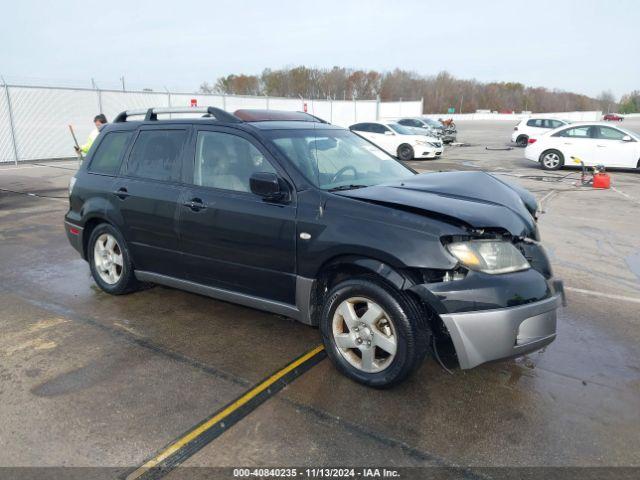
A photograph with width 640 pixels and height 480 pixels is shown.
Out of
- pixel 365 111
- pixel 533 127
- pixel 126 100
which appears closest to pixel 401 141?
pixel 533 127

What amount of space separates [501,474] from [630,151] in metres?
16.3

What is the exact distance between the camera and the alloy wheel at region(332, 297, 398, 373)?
3344 mm

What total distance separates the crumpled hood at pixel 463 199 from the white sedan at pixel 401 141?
1553 centimetres

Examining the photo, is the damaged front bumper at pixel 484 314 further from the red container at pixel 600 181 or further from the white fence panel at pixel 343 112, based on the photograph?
the white fence panel at pixel 343 112

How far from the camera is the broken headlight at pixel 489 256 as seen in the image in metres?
3.12

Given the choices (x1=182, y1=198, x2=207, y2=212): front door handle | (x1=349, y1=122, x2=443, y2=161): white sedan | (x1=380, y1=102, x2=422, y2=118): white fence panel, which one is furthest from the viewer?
(x1=380, y1=102, x2=422, y2=118): white fence panel

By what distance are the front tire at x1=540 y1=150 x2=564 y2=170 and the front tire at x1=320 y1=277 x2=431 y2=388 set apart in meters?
15.2

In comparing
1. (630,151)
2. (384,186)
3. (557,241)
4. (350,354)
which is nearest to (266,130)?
(384,186)

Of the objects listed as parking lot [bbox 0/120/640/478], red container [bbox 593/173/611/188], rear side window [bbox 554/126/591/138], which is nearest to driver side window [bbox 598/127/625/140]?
rear side window [bbox 554/126/591/138]

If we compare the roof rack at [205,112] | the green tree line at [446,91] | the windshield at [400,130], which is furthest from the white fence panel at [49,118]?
the green tree line at [446,91]

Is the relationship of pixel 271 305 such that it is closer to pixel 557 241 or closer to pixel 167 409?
pixel 167 409

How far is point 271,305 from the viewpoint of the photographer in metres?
3.92

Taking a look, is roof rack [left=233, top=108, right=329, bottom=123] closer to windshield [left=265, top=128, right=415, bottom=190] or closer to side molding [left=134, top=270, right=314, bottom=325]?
windshield [left=265, top=128, right=415, bottom=190]

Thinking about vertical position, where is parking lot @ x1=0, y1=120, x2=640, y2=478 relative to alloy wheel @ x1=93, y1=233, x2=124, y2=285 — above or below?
below
